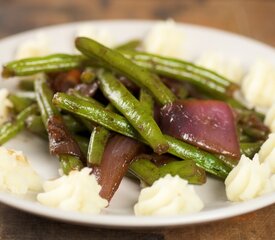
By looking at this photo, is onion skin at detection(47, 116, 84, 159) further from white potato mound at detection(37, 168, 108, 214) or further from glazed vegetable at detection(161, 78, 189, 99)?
glazed vegetable at detection(161, 78, 189, 99)

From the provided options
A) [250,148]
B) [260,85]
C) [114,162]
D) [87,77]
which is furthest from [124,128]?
[260,85]

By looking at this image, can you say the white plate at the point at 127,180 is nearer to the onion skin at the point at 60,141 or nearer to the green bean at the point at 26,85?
the green bean at the point at 26,85

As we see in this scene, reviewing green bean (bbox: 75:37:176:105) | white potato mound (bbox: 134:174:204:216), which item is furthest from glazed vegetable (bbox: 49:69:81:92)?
white potato mound (bbox: 134:174:204:216)

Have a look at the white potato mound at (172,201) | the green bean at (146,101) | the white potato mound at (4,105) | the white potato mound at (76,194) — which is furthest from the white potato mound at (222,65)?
the white potato mound at (76,194)

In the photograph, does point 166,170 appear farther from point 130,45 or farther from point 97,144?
point 130,45

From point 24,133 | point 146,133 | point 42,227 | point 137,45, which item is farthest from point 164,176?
point 137,45

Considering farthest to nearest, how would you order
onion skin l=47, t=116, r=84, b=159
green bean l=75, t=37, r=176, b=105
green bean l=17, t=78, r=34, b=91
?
green bean l=17, t=78, r=34, b=91 < green bean l=75, t=37, r=176, b=105 < onion skin l=47, t=116, r=84, b=159
